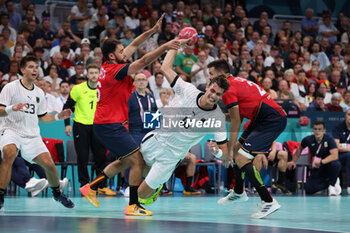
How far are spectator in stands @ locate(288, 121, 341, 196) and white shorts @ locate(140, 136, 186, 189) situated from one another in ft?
19.7

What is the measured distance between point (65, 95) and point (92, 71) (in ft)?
6.84

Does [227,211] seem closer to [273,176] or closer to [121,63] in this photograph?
[121,63]

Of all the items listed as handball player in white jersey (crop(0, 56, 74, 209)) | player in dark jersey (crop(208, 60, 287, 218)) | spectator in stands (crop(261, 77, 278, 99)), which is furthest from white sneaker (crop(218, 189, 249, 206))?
spectator in stands (crop(261, 77, 278, 99))

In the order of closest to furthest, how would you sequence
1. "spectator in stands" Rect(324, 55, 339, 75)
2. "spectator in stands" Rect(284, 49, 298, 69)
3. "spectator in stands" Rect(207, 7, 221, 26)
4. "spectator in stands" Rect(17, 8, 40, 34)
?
"spectator in stands" Rect(17, 8, 40, 34)
"spectator in stands" Rect(284, 49, 298, 69)
"spectator in stands" Rect(207, 7, 221, 26)
"spectator in stands" Rect(324, 55, 339, 75)

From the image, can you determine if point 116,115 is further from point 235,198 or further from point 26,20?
point 26,20

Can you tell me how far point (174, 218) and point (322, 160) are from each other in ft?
21.9

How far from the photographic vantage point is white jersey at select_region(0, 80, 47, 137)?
822 centimetres

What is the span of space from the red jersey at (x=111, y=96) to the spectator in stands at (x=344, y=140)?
24.6 feet

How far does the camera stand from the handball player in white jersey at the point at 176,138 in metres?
7.46

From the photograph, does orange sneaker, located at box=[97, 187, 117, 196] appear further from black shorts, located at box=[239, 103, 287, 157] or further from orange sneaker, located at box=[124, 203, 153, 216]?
black shorts, located at box=[239, 103, 287, 157]

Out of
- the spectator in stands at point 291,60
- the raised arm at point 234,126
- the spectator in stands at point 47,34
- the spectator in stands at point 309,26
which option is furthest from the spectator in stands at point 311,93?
the raised arm at point 234,126

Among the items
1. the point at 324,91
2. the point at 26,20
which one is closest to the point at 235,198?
the point at 324,91

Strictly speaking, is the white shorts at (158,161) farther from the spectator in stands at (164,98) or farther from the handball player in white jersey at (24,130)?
the spectator in stands at (164,98)

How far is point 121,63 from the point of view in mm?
8016
